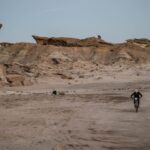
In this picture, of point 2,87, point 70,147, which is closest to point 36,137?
point 70,147

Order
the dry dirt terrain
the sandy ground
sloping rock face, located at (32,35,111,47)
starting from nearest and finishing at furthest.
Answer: the sandy ground → the dry dirt terrain → sloping rock face, located at (32,35,111,47)

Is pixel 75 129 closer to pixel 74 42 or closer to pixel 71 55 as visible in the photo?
pixel 71 55

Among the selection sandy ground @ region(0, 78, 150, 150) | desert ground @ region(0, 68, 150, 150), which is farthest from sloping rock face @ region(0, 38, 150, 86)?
sandy ground @ region(0, 78, 150, 150)

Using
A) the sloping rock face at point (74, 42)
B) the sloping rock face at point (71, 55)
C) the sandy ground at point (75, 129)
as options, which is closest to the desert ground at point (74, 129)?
the sandy ground at point (75, 129)

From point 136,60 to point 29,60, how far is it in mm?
15865

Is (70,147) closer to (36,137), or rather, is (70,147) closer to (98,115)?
(36,137)

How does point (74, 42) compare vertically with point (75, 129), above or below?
above

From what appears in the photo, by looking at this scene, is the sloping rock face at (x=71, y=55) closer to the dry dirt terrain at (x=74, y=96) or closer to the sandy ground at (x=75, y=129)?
the dry dirt terrain at (x=74, y=96)

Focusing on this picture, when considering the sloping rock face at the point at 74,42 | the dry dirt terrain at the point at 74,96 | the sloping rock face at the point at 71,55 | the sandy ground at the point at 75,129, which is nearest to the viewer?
the sandy ground at the point at 75,129

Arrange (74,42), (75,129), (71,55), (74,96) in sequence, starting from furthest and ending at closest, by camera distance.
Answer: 1. (74,42)
2. (71,55)
3. (74,96)
4. (75,129)

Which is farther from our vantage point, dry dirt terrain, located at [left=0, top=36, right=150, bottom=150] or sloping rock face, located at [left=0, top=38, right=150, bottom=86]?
sloping rock face, located at [left=0, top=38, right=150, bottom=86]

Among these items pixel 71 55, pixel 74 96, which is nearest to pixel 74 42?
pixel 71 55

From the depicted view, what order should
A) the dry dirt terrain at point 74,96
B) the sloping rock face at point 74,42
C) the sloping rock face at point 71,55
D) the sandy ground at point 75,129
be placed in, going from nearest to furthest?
the sandy ground at point 75,129 → the dry dirt terrain at point 74,96 → the sloping rock face at point 71,55 → the sloping rock face at point 74,42

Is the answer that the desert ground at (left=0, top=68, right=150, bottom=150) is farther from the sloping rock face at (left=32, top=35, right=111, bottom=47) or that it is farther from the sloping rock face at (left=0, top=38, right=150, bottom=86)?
the sloping rock face at (left=32, top=35, right=111, bottom=47)
